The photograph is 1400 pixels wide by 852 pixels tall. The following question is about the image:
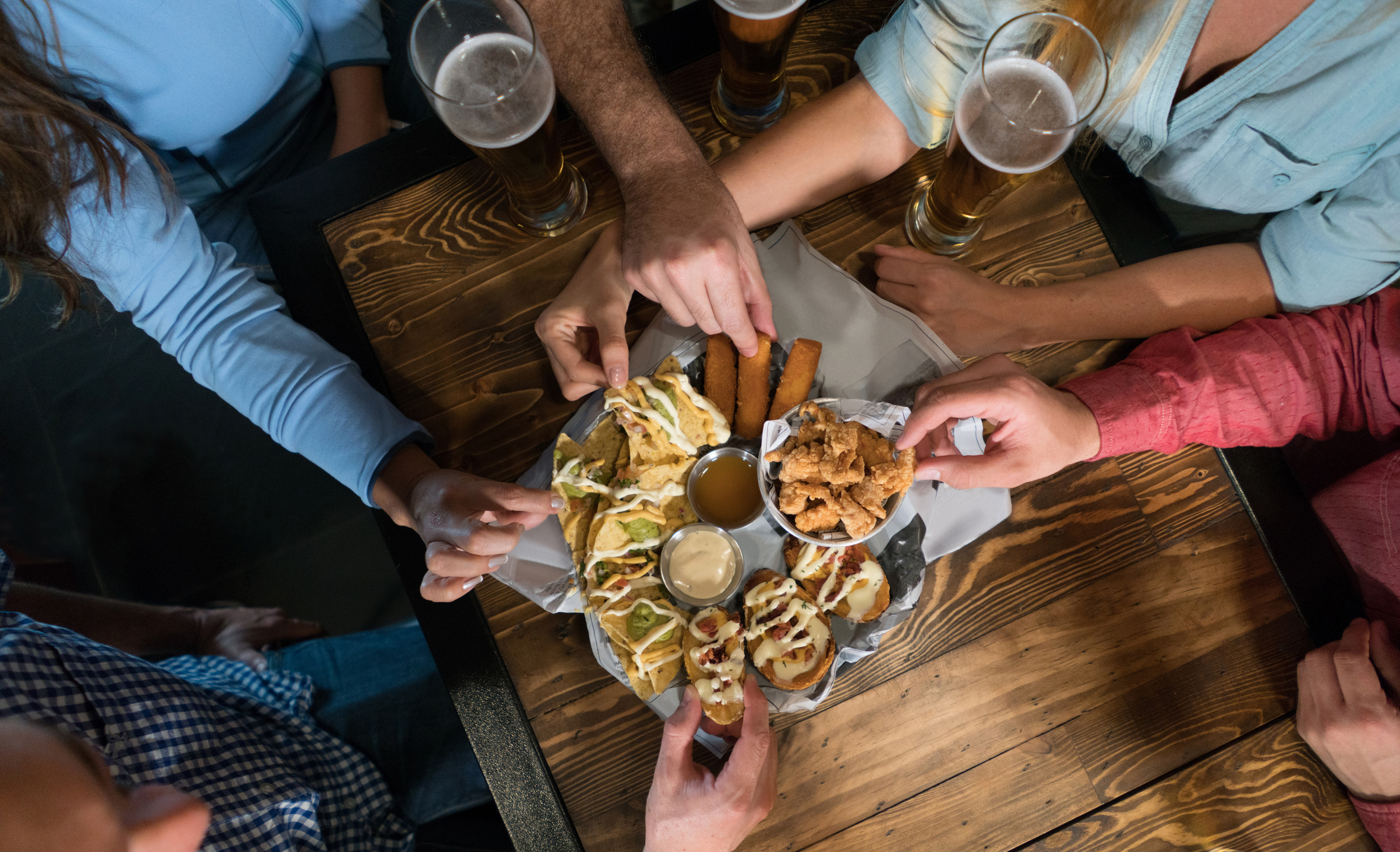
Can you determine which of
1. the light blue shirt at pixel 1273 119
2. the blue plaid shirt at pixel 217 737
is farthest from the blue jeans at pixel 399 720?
the light blue shirt at pixel 1273 119

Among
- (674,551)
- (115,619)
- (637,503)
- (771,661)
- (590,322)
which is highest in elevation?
(590,322)

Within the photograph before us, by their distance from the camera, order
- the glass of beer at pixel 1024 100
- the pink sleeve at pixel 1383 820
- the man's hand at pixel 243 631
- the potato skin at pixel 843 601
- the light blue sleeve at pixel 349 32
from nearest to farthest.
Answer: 1. the glass of beer at pixel 1024 100
2. the pink sleeve at pixel 1383 820
3. the potato skin at pixel 843 601
4. the light blue sleeve at pixel 349 32
5. the man's hand at pixel 243 631

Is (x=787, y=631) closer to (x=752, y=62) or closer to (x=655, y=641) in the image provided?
(x=655, y=641)

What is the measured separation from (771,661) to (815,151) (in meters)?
1.15

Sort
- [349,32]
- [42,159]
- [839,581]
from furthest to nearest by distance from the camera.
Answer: [349,32] < [839,581] < [42,159]

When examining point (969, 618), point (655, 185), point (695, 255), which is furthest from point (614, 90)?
point (969, 618)

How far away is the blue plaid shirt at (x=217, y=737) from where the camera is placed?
4.15 ft

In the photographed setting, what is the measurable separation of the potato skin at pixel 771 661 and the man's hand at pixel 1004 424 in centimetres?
37

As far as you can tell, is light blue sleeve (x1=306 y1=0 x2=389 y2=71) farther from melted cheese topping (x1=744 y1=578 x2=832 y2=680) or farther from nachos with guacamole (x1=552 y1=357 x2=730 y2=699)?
melted cheese topping (x1=744 y1=578 x2=832 y2=680)

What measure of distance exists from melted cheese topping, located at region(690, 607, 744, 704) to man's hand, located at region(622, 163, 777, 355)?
1.98ft

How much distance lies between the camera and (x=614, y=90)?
154 cm

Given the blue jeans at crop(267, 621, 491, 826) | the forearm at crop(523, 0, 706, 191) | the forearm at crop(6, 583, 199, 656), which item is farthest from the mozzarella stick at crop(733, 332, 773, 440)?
the forearm at crop(6, 583, 199, 656)

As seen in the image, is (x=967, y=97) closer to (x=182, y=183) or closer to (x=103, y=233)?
(x=103, y=233)

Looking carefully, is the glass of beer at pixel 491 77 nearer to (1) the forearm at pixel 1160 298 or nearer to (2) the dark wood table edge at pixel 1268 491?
(1) the forearm at pixel 1160 298
